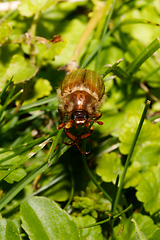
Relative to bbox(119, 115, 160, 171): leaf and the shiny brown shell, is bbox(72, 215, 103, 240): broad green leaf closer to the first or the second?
bbox(119, 115, 160, 171): leaf

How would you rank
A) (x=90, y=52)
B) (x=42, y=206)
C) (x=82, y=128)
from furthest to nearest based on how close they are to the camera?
(x=90, y=52) < (x=82, y=128) < (x=42, y=206)

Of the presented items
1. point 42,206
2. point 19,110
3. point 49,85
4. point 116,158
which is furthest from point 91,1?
point 42,206

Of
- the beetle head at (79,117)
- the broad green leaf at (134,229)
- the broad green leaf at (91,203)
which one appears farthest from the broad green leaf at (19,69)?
the broad green leaf at (134,229)

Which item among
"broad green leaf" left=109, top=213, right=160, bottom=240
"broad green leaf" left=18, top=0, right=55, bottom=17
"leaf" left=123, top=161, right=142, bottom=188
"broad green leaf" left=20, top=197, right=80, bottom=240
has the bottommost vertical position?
"broad green leaf" left=109, top=213, right=160, bottom=240

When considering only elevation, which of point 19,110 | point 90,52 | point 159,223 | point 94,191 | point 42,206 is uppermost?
point 90,52

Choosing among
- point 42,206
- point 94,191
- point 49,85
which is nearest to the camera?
point 42,206

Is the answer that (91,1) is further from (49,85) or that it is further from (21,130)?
(21,130)

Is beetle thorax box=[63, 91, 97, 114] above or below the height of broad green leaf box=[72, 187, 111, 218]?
above

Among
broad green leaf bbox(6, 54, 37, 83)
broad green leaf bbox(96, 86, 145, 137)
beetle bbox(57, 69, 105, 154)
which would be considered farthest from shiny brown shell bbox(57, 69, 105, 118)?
broad green leaf bbox(96, 86, 145, 137)

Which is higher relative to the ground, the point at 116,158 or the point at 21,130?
the point at 21,130
